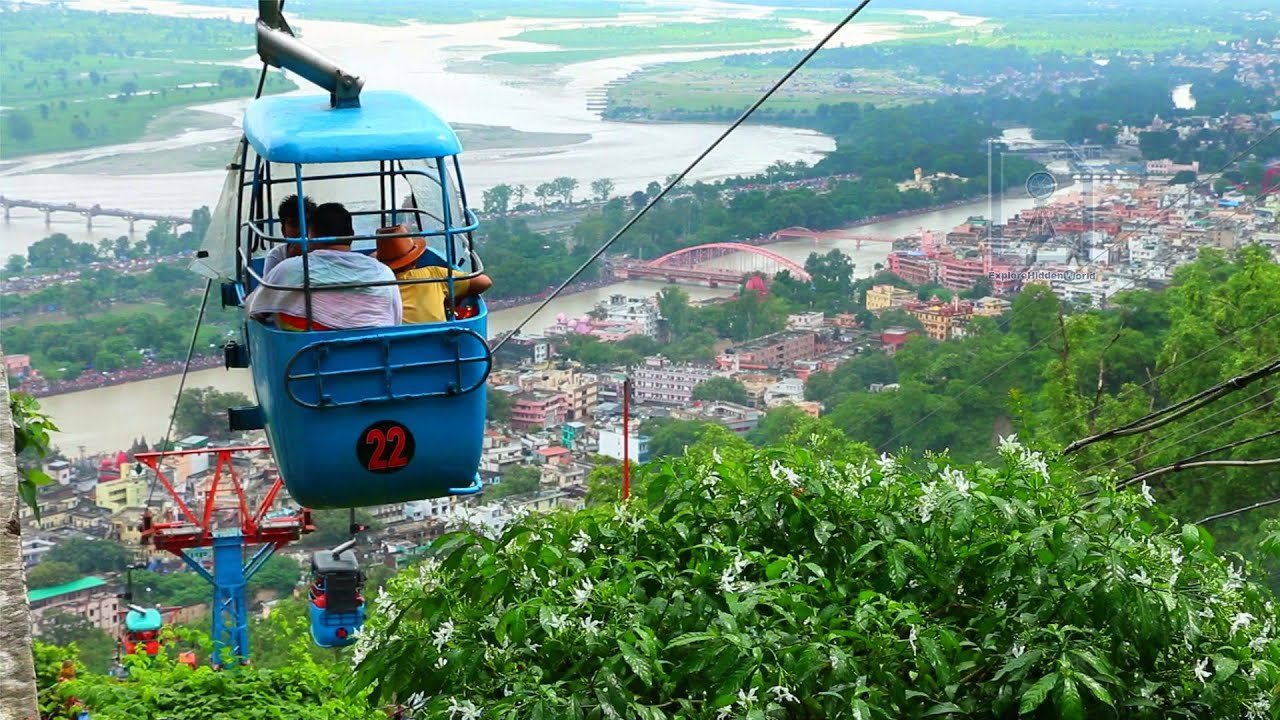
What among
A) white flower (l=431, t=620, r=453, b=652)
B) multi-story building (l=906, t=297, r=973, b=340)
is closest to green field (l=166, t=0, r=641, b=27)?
multi-story building (l=906, t=297, r=973, b=340)

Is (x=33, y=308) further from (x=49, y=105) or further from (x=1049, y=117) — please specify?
(x=1049, y=117)

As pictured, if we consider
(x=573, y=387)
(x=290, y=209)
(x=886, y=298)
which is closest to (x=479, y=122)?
(x=886, y=298)

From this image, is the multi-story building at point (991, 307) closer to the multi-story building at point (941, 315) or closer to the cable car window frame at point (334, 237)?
the multi-story building at point (941, 315)

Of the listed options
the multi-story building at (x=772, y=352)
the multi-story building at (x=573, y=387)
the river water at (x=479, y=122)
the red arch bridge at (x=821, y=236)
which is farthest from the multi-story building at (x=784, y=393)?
the river water at (x=479, y=122)

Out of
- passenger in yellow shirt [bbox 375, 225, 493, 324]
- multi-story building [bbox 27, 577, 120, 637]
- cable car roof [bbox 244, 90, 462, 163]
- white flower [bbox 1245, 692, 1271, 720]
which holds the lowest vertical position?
multi-story building [bbox 27, 577, 120, 637]

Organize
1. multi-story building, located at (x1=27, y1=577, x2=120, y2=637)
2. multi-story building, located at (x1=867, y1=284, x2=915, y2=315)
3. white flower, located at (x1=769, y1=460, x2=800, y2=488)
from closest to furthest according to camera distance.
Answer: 1. white flower, located at (x1=769, y1=460, x2=800, y2=488)
2. multi-story building, located at (x1=27, y1=577, x2=120, y2=637)
3. multi-story building, located at (x1=867, y1=284, x2=915, y2=315)

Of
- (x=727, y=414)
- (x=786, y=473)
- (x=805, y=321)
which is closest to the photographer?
(x=786, y=473)

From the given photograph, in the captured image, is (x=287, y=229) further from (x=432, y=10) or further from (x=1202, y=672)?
(x=432, y=10)

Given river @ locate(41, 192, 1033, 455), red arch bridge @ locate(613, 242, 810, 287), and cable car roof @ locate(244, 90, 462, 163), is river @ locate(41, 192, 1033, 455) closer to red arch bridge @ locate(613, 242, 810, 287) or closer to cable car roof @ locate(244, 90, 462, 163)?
red arch bridge @ locate(613, 242, 810, 287)
